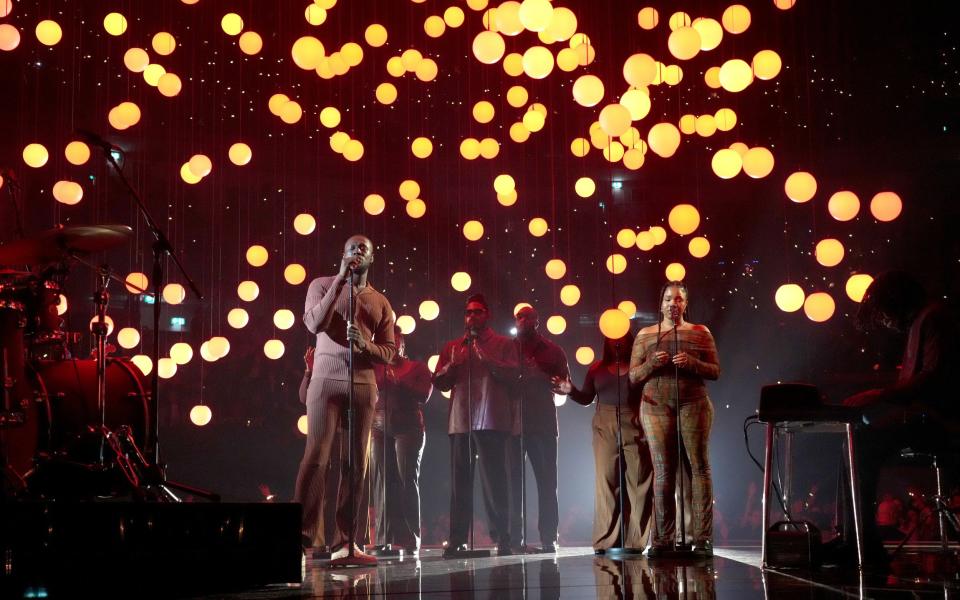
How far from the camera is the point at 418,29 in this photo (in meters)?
7.20

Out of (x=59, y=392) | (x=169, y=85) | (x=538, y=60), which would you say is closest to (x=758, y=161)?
(x=538, y=60)

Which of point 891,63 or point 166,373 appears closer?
point 166,373

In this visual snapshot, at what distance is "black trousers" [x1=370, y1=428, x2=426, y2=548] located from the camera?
5.69m

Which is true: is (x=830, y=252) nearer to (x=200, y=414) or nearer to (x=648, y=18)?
(x=648, y=18)

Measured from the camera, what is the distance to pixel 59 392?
4.11 metres

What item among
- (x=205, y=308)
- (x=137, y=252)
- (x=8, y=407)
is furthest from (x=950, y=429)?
(x=137, y=252)

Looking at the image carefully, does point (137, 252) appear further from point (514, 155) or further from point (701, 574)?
point (701, 574)

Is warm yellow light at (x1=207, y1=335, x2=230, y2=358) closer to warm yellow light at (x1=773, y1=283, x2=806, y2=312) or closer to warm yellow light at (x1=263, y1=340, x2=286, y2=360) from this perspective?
warm yellow light at (x1=263, y1=340, x2=286, y2=360)

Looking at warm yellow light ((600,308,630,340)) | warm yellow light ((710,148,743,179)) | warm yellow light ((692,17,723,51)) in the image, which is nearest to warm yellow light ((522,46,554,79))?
warm yellow light ((692,17,723,51))

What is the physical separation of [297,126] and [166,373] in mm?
2670

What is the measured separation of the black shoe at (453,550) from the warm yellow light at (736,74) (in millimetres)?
2858

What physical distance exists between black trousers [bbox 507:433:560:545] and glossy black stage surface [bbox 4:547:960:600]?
118 centimetres

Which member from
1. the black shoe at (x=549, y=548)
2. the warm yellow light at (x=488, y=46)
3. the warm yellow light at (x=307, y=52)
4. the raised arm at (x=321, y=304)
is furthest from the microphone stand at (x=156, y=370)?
the black shoe at (x=549, y=548)

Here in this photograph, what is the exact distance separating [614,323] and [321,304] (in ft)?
5.24
